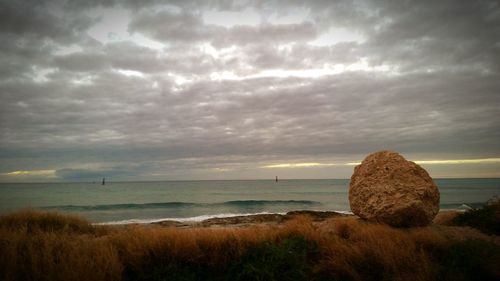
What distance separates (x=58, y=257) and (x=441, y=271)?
6893mm

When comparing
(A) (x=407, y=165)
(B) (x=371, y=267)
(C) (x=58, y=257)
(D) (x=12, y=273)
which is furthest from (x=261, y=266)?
(A) (x=407, y=165)

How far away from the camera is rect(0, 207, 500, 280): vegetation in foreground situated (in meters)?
5.08

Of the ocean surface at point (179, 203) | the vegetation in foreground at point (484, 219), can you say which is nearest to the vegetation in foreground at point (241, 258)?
the vegetation in foreground at point (484, 219)

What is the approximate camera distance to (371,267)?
5742mm

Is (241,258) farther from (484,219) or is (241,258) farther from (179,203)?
(179,203)

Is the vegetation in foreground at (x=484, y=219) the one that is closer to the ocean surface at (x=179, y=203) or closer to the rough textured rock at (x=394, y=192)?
the rough textured rock at (x=394, y=192)

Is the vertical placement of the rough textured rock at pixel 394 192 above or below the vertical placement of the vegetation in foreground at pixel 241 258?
above

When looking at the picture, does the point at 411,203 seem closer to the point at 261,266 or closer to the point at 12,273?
the point at 261,266

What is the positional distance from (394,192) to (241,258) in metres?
5.54

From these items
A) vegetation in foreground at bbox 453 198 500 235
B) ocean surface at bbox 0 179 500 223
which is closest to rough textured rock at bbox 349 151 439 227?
vegetation in foreground at bbox 453 198 500 235

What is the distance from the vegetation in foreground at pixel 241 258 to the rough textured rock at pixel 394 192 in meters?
1.60

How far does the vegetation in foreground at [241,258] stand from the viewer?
5.08 meters

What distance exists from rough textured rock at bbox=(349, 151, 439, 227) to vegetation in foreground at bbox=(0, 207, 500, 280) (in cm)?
160

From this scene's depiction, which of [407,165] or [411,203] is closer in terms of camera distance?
[411,203]
